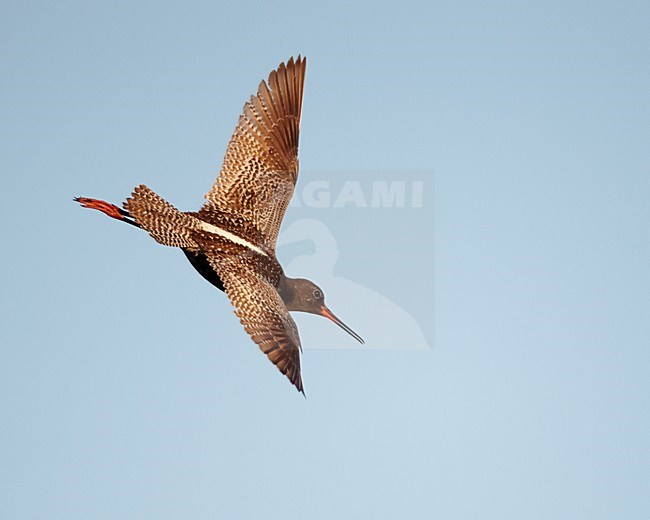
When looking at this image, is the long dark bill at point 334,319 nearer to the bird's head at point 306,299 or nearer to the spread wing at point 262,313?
the bird's head at point 306,299

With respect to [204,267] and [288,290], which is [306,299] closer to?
[288,290]

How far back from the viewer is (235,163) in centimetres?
1880

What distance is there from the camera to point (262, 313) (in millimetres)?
15906

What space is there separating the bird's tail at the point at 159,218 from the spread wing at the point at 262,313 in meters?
0.60

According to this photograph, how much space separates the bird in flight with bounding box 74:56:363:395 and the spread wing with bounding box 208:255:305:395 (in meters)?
0.02

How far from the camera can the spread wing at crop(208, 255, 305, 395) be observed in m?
15.3

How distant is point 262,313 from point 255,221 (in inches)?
104

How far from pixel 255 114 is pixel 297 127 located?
945 mm

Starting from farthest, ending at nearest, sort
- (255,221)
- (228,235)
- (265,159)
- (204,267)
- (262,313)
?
(265,159), (255,221), (228,235), (204,267), (262,313)

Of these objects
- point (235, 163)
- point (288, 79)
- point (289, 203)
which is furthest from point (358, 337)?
point (288, 79)

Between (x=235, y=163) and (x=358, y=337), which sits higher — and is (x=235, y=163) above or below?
above

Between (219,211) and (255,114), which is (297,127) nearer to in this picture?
(255,114)

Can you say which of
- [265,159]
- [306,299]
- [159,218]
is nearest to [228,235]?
[159,218]

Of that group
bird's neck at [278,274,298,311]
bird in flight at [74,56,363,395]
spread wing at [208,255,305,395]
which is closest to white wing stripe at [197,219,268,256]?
bird in flight at [74,56,363,395]
